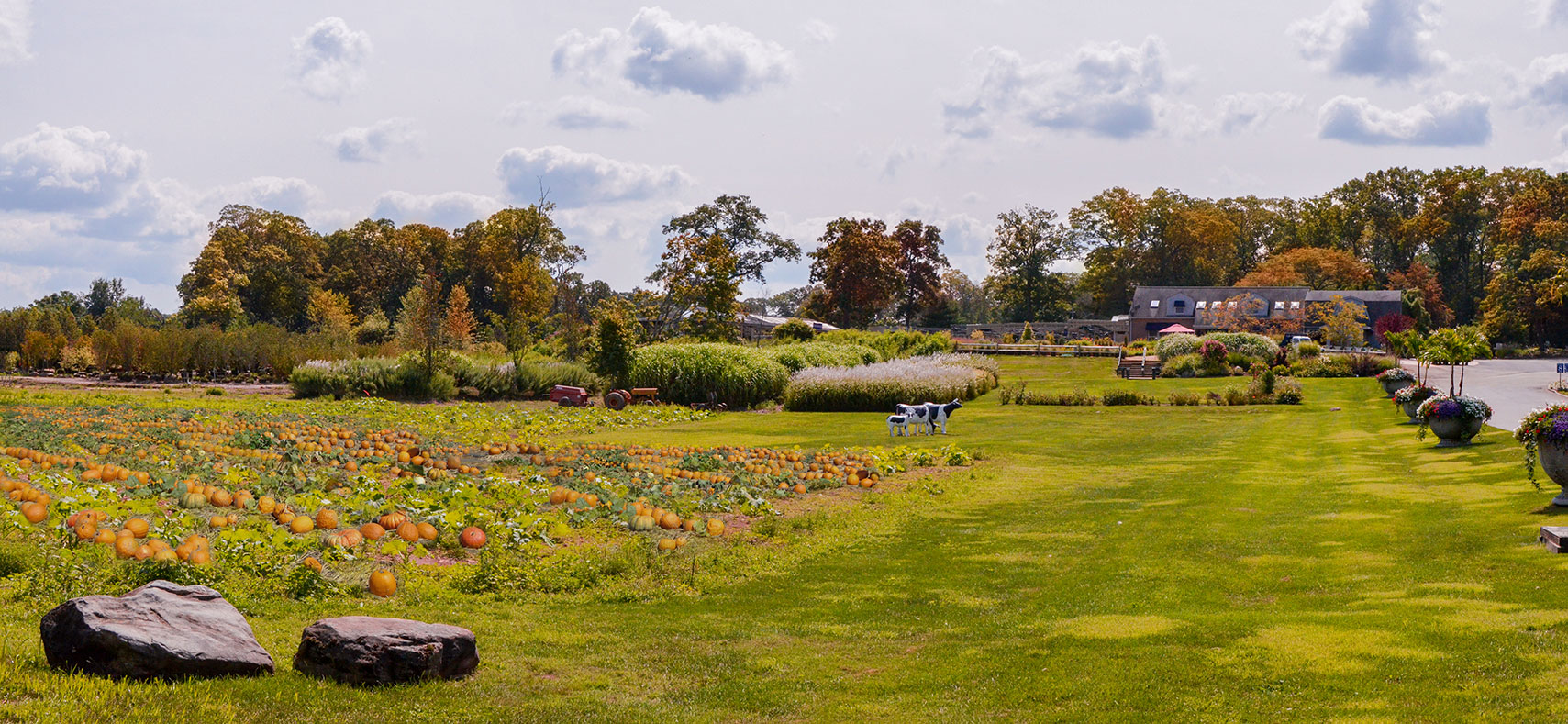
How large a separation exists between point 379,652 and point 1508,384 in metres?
43.7

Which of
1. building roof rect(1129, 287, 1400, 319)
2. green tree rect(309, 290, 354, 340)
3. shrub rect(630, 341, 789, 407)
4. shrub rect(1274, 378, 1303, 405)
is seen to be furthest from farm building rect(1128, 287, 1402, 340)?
green tree rect(309, 290, 354, 340)

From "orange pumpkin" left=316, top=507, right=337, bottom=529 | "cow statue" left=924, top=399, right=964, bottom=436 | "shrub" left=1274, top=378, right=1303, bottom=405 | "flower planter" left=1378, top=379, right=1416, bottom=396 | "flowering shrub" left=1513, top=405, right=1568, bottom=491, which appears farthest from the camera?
"shrub" left=1274, top=378, right=1303, bottom=405

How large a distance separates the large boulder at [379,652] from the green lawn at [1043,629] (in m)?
0.13

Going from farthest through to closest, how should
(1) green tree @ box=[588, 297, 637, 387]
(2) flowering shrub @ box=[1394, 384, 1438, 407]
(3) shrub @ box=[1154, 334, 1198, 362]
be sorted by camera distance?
(3) shrub @ box=[1154, 334, 1198, 362] → (1) green tree @ box=[588, 297, 637, 387] → (2) flowering shrub @ box=[1394, 384, 1438, 407]

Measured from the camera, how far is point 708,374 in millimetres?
32688

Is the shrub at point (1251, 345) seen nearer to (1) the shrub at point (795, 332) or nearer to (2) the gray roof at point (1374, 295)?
(1) the shrub at point (795, 332)

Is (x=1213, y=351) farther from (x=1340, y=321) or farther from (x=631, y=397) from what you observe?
(x=631, y=397)

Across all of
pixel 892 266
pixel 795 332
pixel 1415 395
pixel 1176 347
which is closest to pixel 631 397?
pixel 1415 395

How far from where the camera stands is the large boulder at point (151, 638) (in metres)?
5.30

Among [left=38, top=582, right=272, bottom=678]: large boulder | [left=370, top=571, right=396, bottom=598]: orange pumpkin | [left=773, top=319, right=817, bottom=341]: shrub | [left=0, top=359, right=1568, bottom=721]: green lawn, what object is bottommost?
[left=0, top=359, right=1568, bottom=721]: green lawn

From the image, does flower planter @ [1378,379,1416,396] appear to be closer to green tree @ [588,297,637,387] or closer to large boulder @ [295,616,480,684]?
green tree @ [588,297,637,387]

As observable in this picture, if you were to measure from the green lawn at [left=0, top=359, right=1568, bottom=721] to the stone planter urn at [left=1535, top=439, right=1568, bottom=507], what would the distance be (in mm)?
271

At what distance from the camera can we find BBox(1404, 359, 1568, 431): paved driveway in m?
26.6

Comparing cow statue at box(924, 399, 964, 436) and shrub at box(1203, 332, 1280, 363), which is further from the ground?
shrub at box(1203, 332, 1280, 363)
